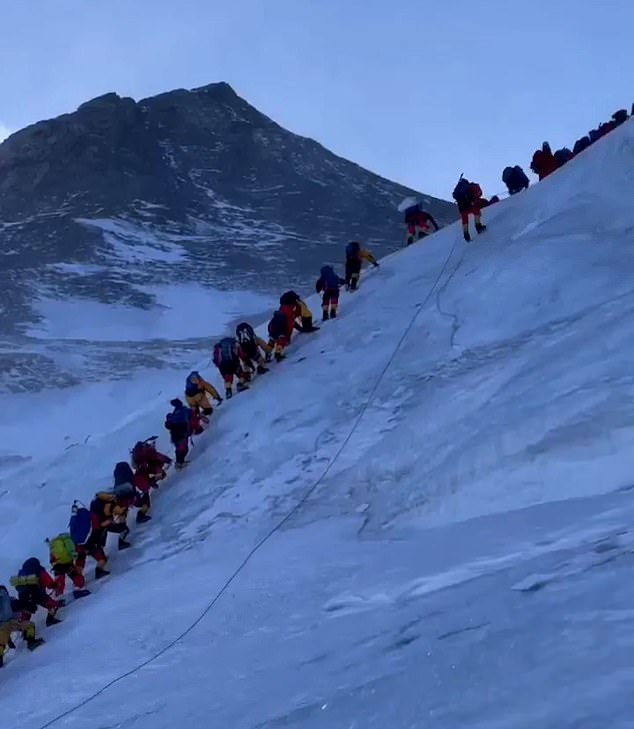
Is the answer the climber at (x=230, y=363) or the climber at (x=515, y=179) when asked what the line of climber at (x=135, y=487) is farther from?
the climber at (x=515, y=179)

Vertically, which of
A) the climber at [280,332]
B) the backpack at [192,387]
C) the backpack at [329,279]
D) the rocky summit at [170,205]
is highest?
the rocky summit at [170,205]

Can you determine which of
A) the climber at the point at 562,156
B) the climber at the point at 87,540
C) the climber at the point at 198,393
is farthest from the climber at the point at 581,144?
the climber at the point at 87,540

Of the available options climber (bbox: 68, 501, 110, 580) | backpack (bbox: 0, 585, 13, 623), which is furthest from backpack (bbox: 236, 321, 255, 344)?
backpack (bbox: 0, 585, 13, 623)

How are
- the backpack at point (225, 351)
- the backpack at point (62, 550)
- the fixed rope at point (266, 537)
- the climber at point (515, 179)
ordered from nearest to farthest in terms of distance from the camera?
the fixed rope at point (266, 537) → the backpack at point (62, 550) → the backpack at point (225, 351) → the climber at point (515, 179)

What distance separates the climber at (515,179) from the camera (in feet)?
61.6

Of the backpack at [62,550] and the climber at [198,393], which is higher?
the climber at [198,393]

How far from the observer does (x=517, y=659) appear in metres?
5.34

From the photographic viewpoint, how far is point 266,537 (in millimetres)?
11133

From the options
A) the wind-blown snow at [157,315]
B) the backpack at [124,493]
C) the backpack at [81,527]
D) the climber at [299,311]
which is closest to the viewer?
the backpack at [81,527]

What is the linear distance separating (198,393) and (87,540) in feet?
11.0

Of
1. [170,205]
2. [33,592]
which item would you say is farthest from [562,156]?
[170,205]

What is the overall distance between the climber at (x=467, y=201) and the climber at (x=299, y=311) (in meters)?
2.99

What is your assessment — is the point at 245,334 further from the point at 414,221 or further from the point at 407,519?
the point at 407,519

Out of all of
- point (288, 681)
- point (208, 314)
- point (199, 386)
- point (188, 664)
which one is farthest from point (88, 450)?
point (208, 314)
